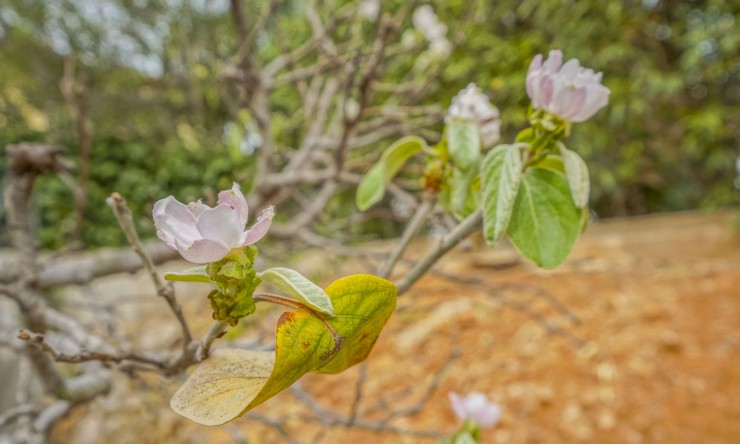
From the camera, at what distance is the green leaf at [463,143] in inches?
17.0

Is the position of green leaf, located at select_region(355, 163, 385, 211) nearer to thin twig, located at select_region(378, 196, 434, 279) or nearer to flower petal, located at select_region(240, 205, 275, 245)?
thin twig, located at select_region(378, 196, 434, 279)

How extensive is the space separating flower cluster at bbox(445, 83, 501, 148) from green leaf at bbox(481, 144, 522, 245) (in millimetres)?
112

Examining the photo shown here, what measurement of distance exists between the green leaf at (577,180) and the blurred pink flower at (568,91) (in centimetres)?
4

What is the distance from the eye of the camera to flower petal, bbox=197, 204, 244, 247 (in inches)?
10.2

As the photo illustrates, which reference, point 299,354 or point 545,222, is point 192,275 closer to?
point 299,354

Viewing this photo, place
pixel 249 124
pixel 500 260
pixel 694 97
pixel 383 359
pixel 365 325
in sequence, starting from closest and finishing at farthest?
pixel 365 325 < pixel 249 124 < pixel 383 359 < pixel 500 260 < pixel 694 97

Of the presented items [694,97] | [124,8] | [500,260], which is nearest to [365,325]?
[500,260]

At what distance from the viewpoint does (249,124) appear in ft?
4.77

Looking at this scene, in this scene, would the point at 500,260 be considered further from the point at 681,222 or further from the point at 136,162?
the point at 136,162

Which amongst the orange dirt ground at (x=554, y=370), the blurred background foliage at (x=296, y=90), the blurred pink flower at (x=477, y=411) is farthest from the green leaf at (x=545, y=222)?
the blurred background foliage at (x=296, y=90)

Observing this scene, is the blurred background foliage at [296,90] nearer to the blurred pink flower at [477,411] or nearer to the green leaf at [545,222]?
the blurred pink flower at [477,411]

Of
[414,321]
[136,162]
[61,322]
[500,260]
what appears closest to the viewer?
[61,322]

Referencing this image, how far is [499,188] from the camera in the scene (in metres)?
0.35

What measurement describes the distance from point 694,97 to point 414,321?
230 centimetres
